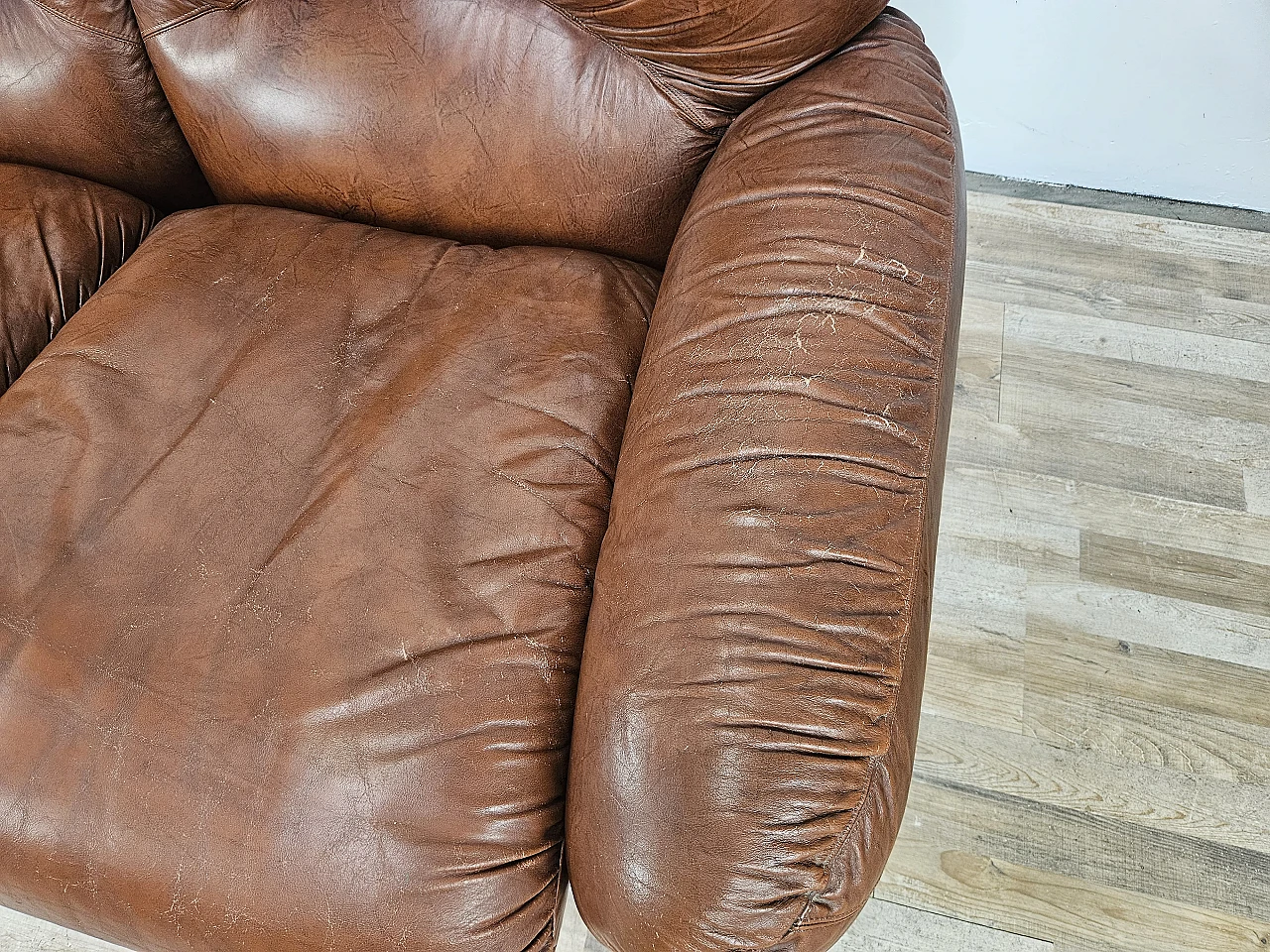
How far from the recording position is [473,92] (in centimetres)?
97

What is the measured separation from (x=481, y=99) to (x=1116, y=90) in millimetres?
1062

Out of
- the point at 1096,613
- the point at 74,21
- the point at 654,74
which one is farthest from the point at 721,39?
the point at 1096,613

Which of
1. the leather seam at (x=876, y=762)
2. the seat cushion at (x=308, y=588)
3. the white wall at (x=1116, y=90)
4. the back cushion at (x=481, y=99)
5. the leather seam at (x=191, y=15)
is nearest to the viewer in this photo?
the leather seam at (x=876, y=762)

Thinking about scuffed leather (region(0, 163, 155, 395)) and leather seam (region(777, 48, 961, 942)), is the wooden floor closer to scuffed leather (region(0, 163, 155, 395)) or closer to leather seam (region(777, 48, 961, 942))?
leather seam (region(777, 48, 961, 942))

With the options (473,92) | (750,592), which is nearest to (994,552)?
(750,592)

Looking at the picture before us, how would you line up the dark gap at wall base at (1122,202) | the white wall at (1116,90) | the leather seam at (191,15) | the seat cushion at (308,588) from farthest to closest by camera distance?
the dark gap at wall base at (1122,202), the white wall at (1116,90), the leather seam at (191,15), the seat cushion at (308,588)

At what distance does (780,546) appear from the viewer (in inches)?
26.0

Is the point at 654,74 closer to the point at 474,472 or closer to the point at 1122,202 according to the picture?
the point at 474,472

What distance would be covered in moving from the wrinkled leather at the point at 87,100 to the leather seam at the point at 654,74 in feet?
1.70

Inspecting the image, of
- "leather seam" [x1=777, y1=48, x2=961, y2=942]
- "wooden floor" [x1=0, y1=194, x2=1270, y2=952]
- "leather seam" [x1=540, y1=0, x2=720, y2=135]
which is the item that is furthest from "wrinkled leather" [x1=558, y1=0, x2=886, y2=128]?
"wooden floor" [x1=0, y1=194, x2=1270, y2=952]

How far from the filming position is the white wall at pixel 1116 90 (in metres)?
1.38

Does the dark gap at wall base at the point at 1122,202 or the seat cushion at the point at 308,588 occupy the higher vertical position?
the seat cushion at the point at 308,588

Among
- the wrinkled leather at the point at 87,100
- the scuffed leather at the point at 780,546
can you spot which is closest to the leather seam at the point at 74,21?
the wrinkled leather at the point at 87,100

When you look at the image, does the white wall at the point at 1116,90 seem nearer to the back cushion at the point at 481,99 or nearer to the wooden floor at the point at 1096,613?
the wooden floor at the point at 1096,613
